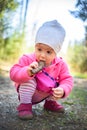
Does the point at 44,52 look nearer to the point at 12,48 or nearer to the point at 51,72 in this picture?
A: the point at 51,72

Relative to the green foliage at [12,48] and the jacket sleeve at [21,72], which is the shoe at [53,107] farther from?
the green foliage at [12,48]

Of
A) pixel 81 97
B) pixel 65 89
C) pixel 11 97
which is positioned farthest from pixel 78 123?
pixel 81 97

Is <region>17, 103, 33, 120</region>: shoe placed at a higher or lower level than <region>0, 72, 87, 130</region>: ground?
higher

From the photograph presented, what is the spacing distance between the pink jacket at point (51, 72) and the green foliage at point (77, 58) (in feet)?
25.8

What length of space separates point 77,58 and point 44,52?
8720mm

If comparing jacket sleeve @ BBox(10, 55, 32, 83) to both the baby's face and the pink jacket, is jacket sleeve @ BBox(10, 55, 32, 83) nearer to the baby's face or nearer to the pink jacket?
the pink jacket

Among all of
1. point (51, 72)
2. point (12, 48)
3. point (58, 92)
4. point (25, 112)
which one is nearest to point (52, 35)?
point (51, 72)

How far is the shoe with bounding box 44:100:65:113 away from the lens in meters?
2.41

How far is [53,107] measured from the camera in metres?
2.43

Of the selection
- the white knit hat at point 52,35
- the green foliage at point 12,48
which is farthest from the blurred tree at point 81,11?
the green foliage at point 12,48

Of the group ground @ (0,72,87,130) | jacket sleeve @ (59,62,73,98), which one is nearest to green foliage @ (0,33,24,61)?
ground @ (0,72,87,130)

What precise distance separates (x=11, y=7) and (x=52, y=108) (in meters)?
0.92

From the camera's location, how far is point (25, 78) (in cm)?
204

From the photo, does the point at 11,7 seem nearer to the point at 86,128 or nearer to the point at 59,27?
the point at 59,27
